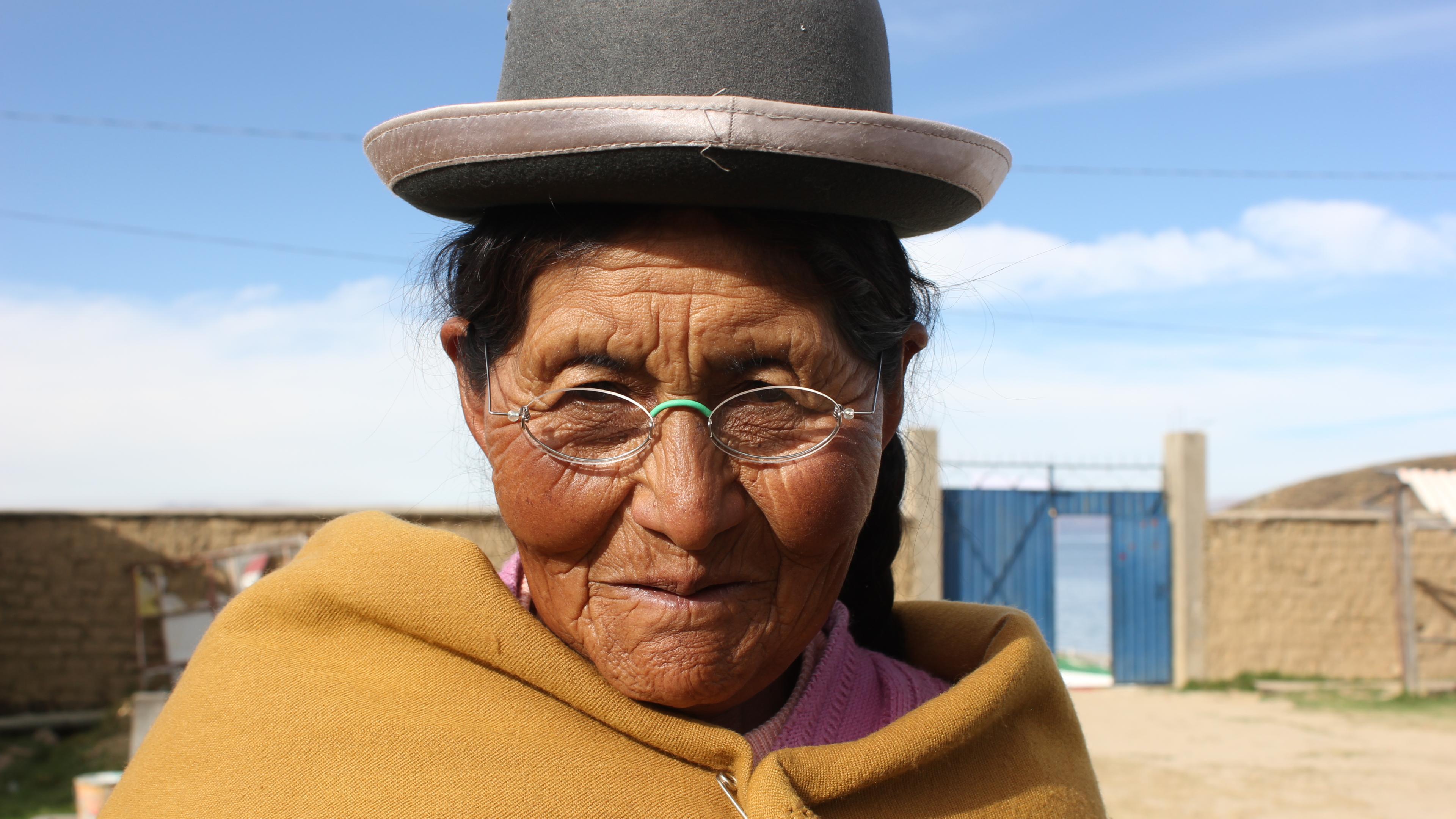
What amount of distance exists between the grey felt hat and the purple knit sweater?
0.66m

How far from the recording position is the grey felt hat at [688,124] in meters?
1.31

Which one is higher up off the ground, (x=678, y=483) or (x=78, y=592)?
(x=678, y=483)

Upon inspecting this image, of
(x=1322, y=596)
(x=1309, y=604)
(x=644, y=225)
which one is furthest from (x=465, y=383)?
(x=1322, y=596)

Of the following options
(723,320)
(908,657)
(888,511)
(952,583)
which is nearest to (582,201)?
(723,320)

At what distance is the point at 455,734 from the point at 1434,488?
14.4 metres

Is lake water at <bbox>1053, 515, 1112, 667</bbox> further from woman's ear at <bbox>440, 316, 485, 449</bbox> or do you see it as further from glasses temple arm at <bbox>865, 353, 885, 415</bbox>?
woman's ear at <bbox>440, 316, 485, 449</bbox>

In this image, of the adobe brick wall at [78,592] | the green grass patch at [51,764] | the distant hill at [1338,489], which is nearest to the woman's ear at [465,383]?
the green grass patch at [51,764]

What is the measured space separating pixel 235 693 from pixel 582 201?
0.85 m

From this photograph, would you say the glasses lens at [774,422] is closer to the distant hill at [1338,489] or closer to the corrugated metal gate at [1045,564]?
the corrugated metal gate at [1045,564]

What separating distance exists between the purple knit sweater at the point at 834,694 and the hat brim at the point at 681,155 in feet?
2.08

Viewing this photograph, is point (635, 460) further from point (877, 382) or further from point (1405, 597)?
point (1405, 597)

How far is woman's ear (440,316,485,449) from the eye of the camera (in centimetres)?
165

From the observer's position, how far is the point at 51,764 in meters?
9.08

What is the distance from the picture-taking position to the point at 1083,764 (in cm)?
188
